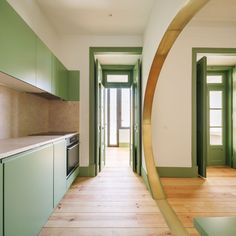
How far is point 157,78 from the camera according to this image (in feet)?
9.45

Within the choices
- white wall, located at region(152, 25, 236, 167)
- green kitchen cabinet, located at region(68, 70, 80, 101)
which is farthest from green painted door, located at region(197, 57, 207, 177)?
green kitchen cabinet, located at region(68, 70, 80, 101)

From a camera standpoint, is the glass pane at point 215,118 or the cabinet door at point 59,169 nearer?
the cabinet door at point 59,169

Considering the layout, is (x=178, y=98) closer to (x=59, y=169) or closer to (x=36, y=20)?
(x=59, y=169)

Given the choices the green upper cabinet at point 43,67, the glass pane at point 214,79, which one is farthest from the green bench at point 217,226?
the glass pane at point 214,79

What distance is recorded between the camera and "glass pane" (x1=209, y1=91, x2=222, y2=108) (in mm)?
5000

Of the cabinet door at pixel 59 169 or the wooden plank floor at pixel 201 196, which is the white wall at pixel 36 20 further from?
the wooden plank floor at pixel 201 196

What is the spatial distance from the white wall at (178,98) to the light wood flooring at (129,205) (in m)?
0.55

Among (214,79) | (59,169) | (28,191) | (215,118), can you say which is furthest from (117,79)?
(28,191)

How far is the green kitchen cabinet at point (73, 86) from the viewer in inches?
152

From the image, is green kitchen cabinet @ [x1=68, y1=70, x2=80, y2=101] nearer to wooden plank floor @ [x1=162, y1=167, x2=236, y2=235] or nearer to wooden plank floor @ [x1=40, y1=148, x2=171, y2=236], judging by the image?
wooden plank floor @ [x1=40, y1=148, x2=171, y2=236]

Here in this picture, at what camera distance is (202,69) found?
12.8ft

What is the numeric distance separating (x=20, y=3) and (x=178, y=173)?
367 cm

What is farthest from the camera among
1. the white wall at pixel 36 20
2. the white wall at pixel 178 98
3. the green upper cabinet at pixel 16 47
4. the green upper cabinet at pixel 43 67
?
the white wall at pixel 178 98

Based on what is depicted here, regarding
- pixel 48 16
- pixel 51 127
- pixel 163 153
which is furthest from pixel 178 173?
pixel 48 16
